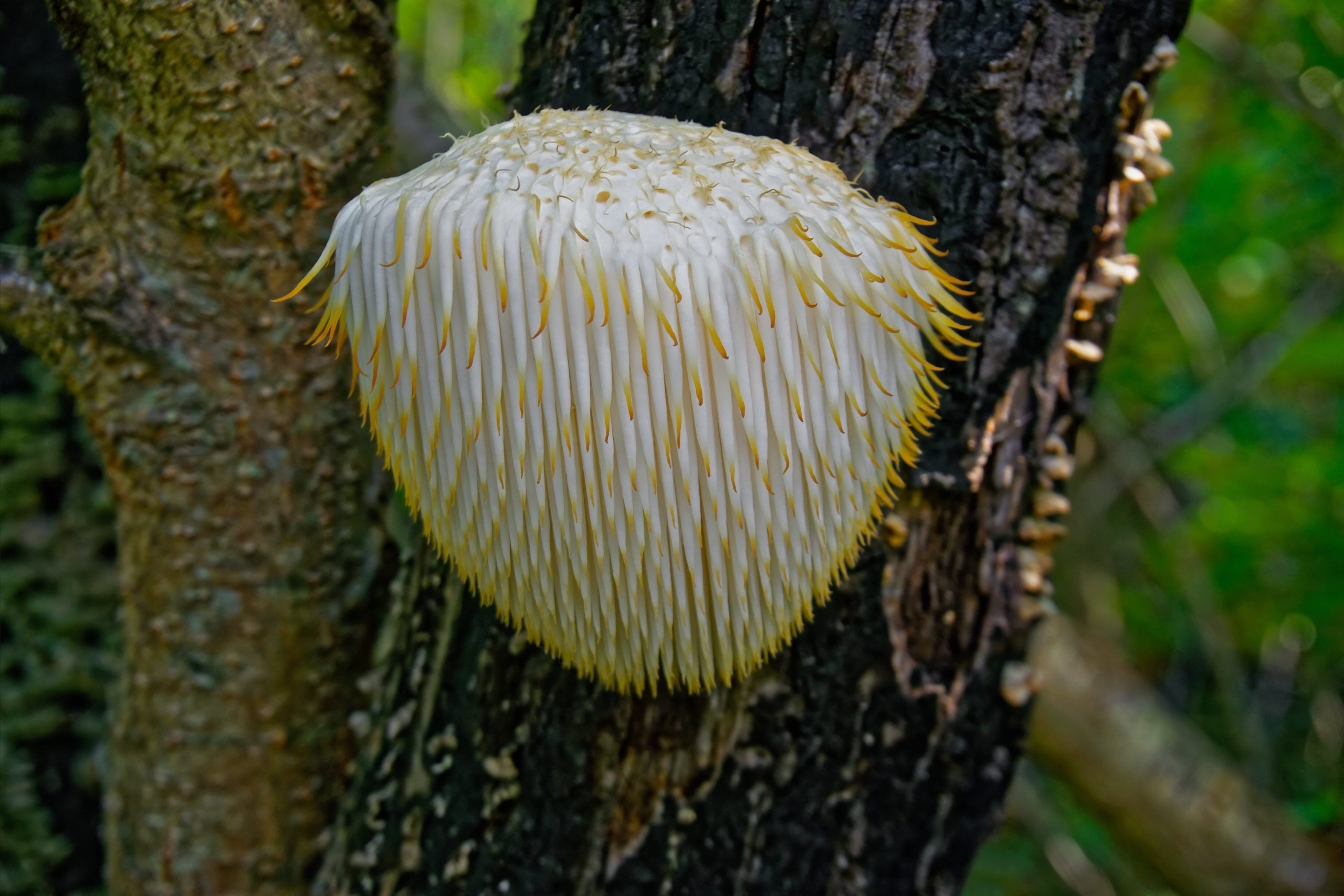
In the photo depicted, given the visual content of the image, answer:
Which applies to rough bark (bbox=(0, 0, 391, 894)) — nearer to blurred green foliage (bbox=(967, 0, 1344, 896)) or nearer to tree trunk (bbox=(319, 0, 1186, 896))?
tree trunk (bbox=(319, 0, 1186, 896))

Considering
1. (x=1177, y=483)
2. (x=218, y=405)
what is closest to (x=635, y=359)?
(x=218, y=405)

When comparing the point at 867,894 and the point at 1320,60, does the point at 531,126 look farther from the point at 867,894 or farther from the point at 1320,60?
the point at 1320,60

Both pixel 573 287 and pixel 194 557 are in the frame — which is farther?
pixel 194 557

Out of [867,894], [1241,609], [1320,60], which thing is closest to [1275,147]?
[1320,60]

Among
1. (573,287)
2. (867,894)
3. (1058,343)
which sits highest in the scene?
(573,287)

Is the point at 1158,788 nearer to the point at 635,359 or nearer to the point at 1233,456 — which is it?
the point at 1233,456

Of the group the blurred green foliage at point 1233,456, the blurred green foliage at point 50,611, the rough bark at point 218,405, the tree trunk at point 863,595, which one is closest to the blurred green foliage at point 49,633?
the blurred green foliage at point 50,611

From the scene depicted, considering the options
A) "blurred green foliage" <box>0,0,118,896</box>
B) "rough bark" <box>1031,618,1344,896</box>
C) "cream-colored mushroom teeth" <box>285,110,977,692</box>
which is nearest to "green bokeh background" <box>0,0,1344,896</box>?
"blurred green foliage" <box>0,0,118,896</box>
